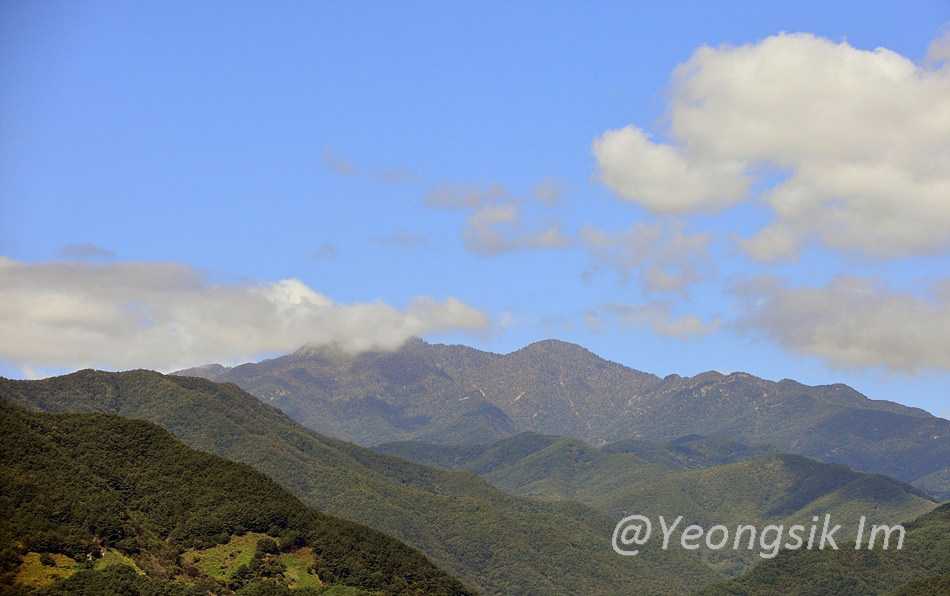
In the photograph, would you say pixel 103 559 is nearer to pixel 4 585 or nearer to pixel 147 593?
pixel 147 593

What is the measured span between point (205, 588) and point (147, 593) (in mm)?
14391

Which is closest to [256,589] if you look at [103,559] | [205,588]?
[205,588]

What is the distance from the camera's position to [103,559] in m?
192

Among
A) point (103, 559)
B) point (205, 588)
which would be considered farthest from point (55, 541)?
point (205, 588)

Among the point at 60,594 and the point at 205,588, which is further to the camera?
the point at 205,588

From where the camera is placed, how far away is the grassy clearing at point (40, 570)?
567 ft

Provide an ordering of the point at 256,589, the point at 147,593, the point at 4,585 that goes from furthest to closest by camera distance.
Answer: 1. the point at 256,589
2. the point at 147,593
3. the point at 4,585

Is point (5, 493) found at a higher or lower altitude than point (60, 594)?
higher

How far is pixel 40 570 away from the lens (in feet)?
580

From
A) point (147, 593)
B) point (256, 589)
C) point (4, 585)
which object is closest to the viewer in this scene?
point (4, 585)

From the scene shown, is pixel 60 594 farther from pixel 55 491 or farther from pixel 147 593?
pixel 55 491

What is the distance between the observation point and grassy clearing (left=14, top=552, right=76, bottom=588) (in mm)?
172750

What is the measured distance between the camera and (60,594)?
Answer: 557ft

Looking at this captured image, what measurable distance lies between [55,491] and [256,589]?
37.3 meters
